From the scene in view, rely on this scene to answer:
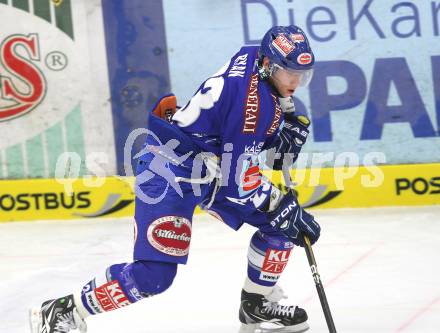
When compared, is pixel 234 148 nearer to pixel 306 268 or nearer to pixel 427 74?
pixel 306 268

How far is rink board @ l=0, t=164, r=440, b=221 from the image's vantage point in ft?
20.3

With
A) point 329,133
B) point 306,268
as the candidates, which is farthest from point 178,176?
point 329,133

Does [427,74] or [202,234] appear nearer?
[202,234]

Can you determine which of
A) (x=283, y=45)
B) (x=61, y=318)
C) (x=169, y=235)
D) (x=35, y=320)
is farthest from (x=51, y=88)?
(x=283, y=45)

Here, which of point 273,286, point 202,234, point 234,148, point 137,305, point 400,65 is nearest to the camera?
point 234,148

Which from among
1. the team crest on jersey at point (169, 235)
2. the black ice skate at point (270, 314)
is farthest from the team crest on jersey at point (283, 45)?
the black ice skate at point (270, 314)

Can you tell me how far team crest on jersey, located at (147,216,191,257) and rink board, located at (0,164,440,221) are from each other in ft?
8.75

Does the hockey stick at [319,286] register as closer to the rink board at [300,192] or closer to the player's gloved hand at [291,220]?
the player's gloved hand at [291,220]

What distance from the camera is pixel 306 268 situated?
490 cm

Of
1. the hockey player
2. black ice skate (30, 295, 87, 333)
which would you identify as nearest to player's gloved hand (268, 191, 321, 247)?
the hockey player

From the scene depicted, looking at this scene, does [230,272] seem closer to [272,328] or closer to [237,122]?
[272,328]

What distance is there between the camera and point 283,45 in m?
3.41

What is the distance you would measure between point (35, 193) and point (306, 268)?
2.22 metres

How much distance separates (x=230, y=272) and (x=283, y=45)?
1.78m
